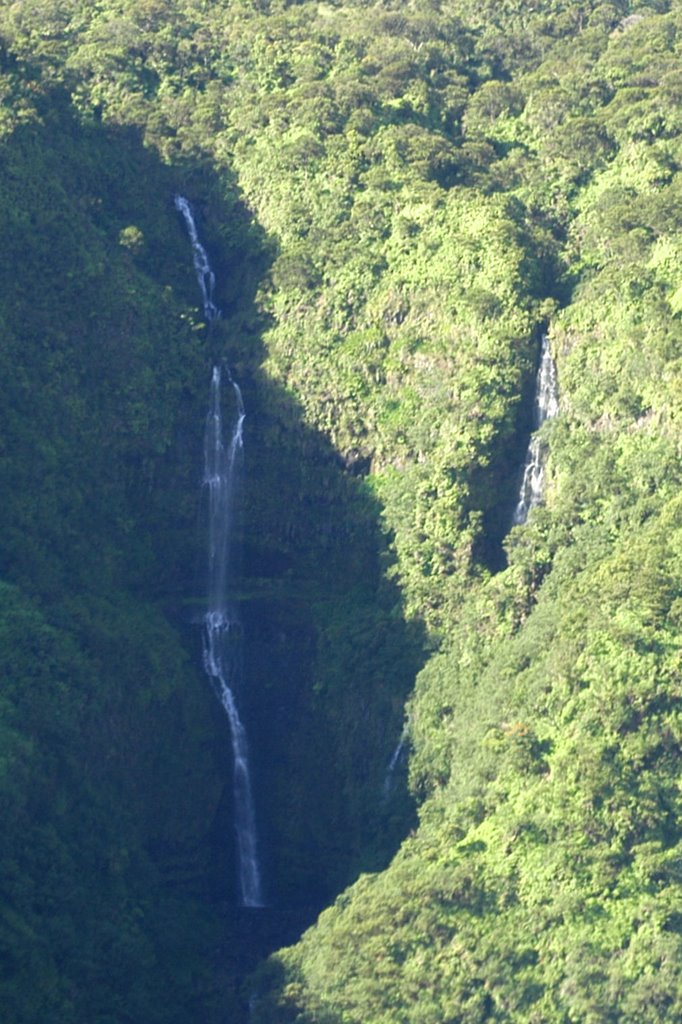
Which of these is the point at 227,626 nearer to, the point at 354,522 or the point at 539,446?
the point at 354,522

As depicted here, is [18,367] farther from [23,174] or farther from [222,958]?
[222,958]

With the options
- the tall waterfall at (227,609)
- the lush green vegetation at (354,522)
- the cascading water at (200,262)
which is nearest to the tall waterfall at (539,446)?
the lush green vegetation at (354,522)

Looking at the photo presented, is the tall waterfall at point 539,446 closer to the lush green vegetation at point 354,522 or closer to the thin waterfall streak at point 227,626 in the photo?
the lush green vegetation at point 354,522

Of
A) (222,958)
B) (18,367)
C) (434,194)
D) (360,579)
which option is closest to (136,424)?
(18,367)

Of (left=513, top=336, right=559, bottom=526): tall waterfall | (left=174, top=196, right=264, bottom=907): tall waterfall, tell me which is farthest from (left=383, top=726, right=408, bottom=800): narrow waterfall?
(left=513, top=336, right=559, bottom=526): tall waterfall

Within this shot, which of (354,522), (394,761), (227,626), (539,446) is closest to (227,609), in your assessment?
(227,626)
